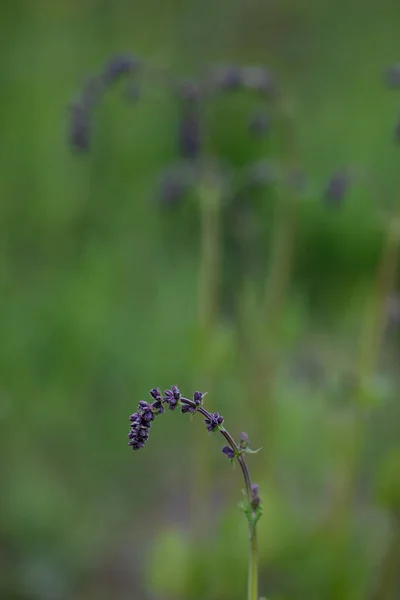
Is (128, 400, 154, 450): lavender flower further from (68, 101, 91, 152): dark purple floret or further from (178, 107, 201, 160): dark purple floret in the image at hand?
(178, 107, 201, 160): dark purple floret

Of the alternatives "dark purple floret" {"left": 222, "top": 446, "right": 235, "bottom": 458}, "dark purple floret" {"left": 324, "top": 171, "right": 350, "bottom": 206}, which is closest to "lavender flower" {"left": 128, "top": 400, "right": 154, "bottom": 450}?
"dark purple floret" {"left": 222, "top": 446, "right": 235, "bottom": 458}

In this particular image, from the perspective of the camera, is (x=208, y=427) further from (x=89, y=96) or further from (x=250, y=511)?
(x=89, y=96)

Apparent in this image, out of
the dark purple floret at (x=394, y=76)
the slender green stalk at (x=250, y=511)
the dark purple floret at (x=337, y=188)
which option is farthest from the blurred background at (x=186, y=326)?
the slender green stalk at (x=250, y=511)

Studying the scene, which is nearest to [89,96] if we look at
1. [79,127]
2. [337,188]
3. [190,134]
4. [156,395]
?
[79,127]

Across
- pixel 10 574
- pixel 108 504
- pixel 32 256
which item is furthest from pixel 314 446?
pixel 32 256

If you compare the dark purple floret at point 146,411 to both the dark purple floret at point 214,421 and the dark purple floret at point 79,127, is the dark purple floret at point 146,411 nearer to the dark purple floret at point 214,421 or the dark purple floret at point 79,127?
the dark purple floret at point 214,421

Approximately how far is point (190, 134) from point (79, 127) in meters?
0.28

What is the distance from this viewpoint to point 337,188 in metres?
1.78

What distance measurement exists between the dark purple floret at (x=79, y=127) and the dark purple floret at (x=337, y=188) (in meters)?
0.55

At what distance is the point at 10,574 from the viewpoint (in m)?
2.16

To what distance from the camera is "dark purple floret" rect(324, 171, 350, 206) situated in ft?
5.80

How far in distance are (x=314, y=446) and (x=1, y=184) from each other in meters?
2.01

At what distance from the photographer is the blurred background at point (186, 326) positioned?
200 cm

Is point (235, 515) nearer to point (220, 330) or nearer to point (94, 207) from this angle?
point (220, 330)
